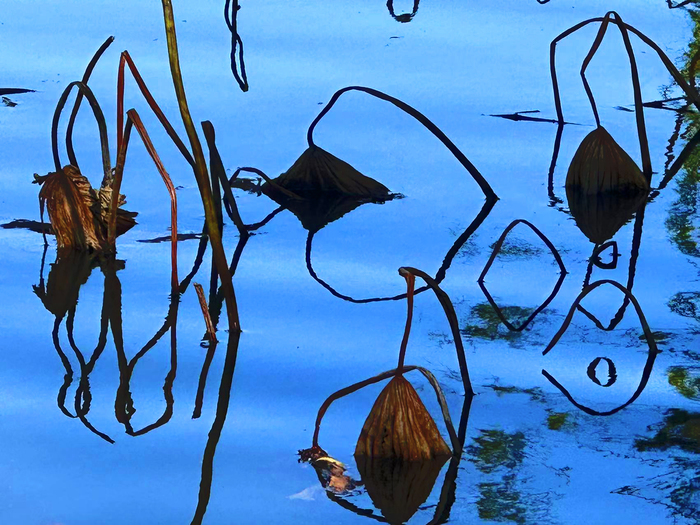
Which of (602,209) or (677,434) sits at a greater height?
(602,209)

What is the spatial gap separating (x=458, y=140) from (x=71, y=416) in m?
1.93

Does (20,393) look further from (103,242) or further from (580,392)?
(580,392)

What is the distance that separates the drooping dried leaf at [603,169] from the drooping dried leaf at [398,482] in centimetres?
154

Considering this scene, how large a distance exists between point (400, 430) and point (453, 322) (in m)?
0.23

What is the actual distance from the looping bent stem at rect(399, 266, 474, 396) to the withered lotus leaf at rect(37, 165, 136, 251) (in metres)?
0.98

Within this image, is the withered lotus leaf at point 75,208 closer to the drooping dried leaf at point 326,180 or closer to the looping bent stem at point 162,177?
the looping bent stem at point 162,177

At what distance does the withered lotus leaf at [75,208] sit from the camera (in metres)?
3.18

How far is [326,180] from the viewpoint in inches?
148

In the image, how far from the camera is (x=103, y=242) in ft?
10.9

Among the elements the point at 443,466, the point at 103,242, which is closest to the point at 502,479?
the point at 443,466

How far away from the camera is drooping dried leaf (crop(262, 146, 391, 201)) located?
12.2 ft

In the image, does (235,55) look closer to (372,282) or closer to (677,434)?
(372,282)

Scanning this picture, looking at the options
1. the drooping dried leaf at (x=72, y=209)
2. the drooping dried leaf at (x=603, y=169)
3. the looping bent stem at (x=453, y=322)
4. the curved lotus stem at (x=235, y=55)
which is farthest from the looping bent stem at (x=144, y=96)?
the curved lotus stem at (x=235, y=55)

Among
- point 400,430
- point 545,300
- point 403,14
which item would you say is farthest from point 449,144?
point 403,14
